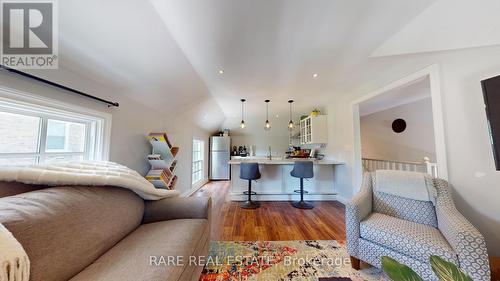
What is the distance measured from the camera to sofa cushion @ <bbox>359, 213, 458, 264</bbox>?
1209 mm

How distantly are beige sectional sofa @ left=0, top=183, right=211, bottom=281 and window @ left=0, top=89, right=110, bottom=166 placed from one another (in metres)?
0.39

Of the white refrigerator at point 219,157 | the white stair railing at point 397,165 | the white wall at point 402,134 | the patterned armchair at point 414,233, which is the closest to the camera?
the patterned armchair at point 414,233

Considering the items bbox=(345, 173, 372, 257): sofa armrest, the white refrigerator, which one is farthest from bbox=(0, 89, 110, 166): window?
the white refrigerator

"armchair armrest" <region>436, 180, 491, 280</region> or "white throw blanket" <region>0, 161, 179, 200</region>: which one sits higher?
"white throw blanket" <region>0, 161, 179, 200</region>

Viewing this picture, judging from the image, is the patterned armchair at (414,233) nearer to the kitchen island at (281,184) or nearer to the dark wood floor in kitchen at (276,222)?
the dark wood floor in kitchen at (276,222)

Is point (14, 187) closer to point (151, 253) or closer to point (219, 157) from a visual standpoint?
point (151, 253)

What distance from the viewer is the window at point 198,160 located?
4.90 meters

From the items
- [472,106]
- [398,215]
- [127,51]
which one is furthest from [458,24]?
[127,51]

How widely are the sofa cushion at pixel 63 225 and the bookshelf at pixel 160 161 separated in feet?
3.31

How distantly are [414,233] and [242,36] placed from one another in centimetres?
243

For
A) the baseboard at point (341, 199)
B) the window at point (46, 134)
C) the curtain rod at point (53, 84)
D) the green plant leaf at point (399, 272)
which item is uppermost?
the curtain rod at point (53, 84)

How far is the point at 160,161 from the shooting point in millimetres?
2336

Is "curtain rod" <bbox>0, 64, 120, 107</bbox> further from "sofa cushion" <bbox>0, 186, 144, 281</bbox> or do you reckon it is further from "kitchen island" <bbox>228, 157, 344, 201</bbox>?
"kitchen island" <bbox>228, 157, 344, 201</bbox>

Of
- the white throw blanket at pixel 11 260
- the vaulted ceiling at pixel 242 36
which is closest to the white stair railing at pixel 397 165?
the vaulted ceiling at pixel 242 36
